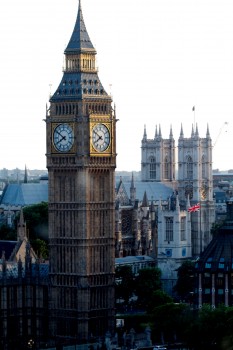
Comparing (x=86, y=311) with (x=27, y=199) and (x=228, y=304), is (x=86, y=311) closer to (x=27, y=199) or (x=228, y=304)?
(x=228, y=304)

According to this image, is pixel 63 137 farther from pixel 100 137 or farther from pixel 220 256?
pixel 220 256

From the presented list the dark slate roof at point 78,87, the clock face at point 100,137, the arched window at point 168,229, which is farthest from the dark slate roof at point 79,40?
the arched window at point 168,229

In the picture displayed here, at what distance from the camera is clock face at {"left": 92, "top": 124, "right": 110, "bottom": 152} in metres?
117

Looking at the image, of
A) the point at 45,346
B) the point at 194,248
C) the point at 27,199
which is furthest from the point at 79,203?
the point at 27,199

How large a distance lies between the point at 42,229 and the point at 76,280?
44.1 meters

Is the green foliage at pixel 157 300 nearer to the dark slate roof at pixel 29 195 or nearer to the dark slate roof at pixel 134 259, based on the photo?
the dark slate roof at pixel 134 259

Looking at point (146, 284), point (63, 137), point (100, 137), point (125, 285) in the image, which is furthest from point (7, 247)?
point (100, 137)

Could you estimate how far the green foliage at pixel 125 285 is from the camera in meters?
140

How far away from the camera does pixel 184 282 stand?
149375mm

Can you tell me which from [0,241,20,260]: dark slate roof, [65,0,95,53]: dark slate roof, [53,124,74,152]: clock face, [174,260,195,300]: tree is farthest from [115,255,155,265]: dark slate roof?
[65,0,95,53]: dark slate roof

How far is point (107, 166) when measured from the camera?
387 feet

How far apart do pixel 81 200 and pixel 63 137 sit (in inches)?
181

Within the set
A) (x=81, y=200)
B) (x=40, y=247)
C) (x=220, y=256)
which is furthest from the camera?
(x=40, y=247)

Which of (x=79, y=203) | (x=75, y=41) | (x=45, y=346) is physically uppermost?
(x=75, y=41)
